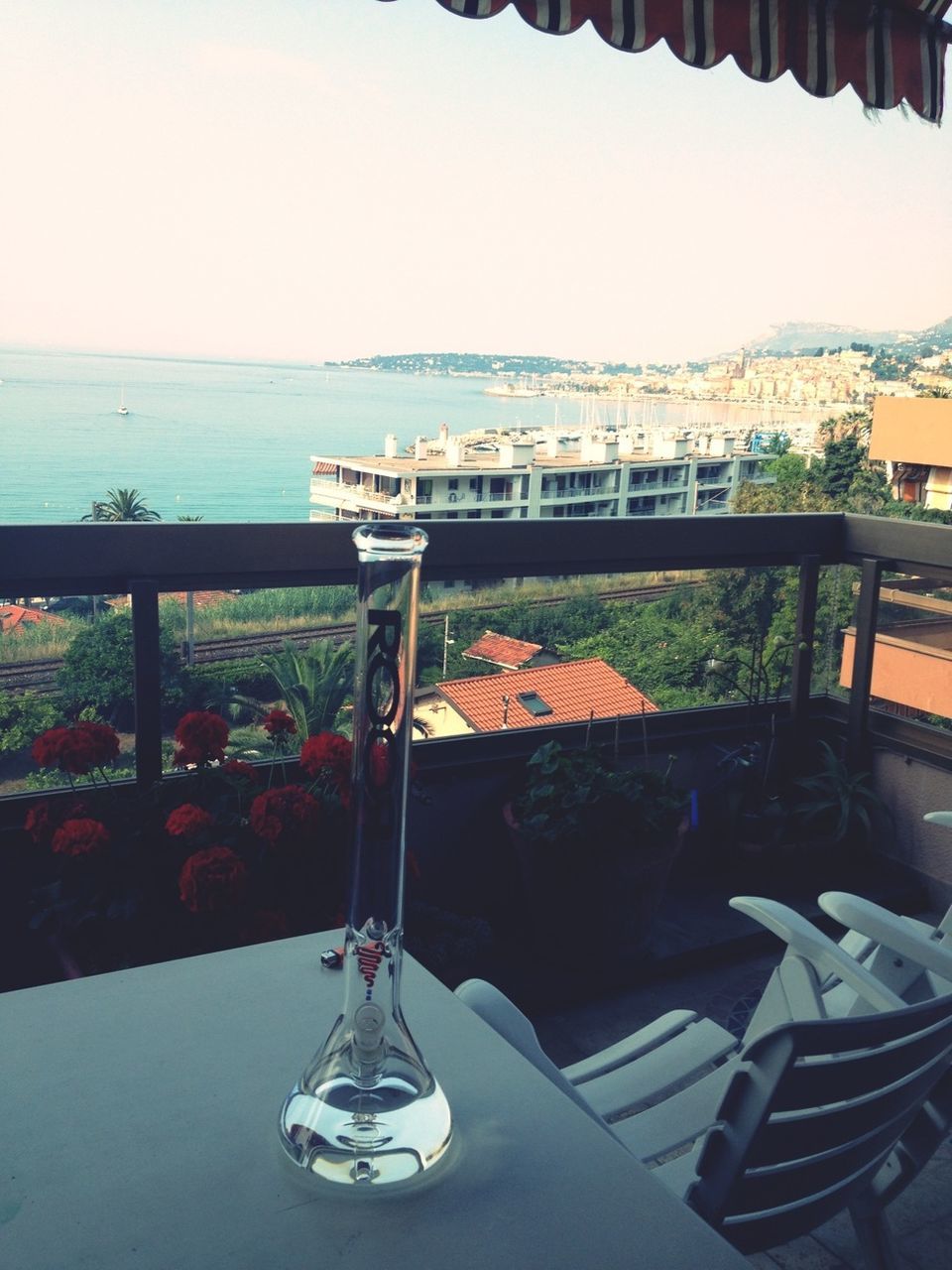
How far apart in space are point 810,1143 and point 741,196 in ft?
149

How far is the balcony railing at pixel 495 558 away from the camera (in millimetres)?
2654

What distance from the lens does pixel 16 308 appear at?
47.1 m

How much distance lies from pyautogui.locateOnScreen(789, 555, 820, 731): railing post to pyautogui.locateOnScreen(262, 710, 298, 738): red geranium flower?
206 cm

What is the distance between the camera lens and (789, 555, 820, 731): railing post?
390cm

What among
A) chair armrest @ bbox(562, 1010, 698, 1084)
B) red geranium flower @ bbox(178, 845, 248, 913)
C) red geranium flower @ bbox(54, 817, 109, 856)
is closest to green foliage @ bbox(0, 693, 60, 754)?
red geranium flower @ bbox(54, 817, 109, 856)

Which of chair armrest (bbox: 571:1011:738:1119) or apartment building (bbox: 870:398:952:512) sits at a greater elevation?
apartment building (bbox: 870:398:952:512)

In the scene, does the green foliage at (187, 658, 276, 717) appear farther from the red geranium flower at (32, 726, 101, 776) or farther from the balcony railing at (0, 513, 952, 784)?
the red geranium flower at (32, 726, 101, 776)

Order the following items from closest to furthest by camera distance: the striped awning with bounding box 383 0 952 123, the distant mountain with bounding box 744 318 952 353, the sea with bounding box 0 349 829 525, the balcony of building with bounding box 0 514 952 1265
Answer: the striped awning with bounding box 383 0 952 123 < the balcony of building with bounding box 0 514 952 1265 < the distant mountain with bounding box 744 318 952 353 < the sea with bounding box 0 349 829 525

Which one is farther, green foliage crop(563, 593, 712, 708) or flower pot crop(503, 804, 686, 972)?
green foliage crop(563, 593, 712, 708)

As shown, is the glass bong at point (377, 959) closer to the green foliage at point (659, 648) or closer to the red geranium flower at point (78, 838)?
the red geranium flower at point (78, 838)

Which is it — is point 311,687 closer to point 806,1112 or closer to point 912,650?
point 806,1112

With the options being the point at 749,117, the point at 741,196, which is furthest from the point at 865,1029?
the point at 741,196

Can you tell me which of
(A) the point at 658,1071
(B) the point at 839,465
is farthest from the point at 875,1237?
(B) the point at 839,465

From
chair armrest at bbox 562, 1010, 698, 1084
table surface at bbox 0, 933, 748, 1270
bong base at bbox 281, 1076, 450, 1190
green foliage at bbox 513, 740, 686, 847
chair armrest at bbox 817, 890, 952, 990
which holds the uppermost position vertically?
bong base at bbox 281, 1076, 450, 1190
